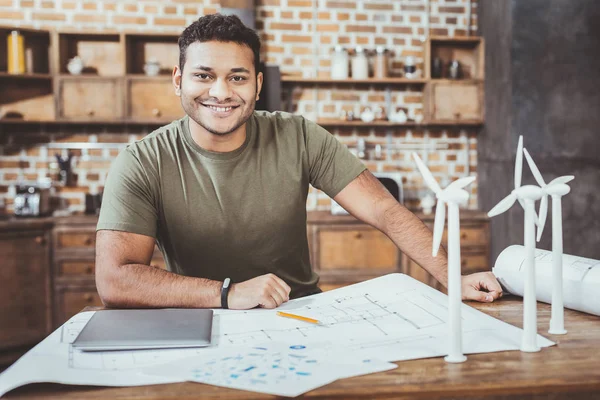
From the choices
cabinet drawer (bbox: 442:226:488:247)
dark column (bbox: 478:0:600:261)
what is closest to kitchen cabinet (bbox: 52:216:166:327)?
cabinet drawer (bbox: 442:226:488:247)

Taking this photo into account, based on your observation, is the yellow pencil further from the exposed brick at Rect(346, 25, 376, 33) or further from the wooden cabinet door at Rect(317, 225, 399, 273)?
the exposed brick at Rect(346, 25, 376, 33)

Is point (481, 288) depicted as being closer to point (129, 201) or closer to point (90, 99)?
point (129, 201)

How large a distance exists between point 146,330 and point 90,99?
3101 mm

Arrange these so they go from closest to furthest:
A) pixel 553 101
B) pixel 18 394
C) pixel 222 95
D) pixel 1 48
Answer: pixel 18 394
pixel 222 95
pixel 553 101
pixel 1 48

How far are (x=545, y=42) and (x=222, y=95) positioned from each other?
A: 2.61 meters

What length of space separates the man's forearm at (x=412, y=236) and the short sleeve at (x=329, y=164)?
0.18 meters

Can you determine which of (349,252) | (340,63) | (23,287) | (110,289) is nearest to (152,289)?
(110,289)

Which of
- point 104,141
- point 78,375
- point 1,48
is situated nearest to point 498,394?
point 78,375

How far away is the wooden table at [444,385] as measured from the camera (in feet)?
2.70

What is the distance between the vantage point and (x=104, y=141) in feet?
13.5

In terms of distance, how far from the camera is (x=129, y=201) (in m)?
1.58

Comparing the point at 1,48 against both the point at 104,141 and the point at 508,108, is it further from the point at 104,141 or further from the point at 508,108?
the point at 508,108

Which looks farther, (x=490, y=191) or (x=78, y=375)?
(x=490, y=191)

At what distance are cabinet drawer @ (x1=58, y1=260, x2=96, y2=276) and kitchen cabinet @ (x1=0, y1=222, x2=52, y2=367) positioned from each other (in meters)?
0.09
